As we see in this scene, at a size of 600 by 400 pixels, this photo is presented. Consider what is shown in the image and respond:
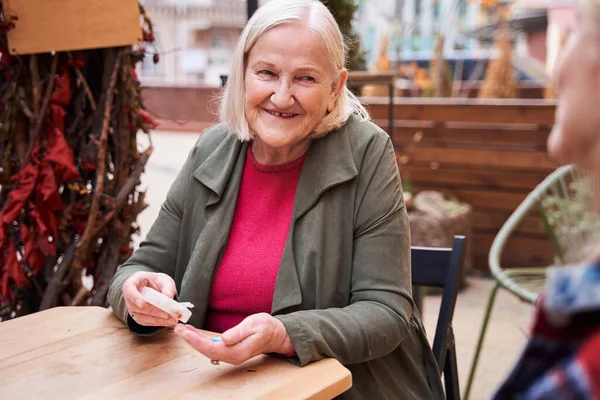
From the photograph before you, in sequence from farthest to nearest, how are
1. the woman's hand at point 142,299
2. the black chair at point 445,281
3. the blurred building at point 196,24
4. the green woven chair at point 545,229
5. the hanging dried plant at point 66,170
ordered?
the blurred building at point 196,24 → the green woven chair at point 545,229 → the hanging dried plant at point 66,170 → the black chair at point 445,281 → the woman's hand at point 142,299

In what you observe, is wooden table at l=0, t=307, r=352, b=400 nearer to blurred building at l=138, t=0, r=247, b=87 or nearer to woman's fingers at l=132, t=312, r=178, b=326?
woman's fingers at l=132, t=312, r=178, b=326

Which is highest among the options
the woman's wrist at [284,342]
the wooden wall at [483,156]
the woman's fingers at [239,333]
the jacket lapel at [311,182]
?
the jacket lapel at [311,182]

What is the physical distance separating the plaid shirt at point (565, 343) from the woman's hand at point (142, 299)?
3.11ft

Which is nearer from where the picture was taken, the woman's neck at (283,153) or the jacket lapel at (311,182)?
the jacket lapel at (311,182)

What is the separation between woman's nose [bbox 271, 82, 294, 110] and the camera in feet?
5.76

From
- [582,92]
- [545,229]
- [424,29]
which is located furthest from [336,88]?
[424,29]

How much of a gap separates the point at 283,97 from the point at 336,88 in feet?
0.58

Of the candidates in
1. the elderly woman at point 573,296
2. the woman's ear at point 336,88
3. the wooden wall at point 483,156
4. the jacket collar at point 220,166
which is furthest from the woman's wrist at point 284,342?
the wooden wall at point 483,156

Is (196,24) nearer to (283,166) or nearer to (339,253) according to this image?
(283,166)

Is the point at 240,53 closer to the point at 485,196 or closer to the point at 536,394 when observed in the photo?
the point at 536,394

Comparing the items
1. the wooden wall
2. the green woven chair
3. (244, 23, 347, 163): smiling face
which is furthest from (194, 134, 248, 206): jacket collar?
the wooden wall

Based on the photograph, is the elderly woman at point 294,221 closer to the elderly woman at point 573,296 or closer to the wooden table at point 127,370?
the wooden table at point 127,370

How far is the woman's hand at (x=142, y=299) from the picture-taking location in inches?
61.3

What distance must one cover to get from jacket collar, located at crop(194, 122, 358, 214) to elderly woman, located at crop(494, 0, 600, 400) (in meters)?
0.98
